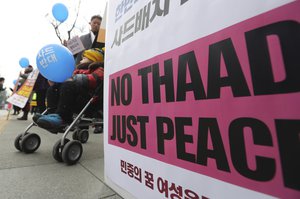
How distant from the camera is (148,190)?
853 mm

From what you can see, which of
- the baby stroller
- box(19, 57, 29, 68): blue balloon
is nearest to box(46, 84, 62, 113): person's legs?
the baby stroller

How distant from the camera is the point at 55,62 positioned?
1.96 m

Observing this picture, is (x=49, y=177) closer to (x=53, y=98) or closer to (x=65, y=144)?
(x=65, y=144)

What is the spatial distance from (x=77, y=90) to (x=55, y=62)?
0.29m

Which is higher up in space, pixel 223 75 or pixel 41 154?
pixel 223 75

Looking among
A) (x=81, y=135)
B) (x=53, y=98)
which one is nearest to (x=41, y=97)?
(x=81, y=135)

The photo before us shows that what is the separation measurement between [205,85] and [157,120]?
24 cm

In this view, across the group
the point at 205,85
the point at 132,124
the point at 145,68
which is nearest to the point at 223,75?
the point at 205,85

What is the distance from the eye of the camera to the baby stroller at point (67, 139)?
1.84m

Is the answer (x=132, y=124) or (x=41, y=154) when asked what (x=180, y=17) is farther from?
(x=41, y=154)

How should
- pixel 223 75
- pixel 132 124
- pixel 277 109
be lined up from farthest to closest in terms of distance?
pixel 132 124
pixel 223 75
pixel 277 109

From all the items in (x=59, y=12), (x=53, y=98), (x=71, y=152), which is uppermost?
(x=59, y=12)

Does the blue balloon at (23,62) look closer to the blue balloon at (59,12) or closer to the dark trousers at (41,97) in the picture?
the dark trousers at (41,97)

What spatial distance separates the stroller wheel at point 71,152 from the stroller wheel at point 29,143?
65 cm
